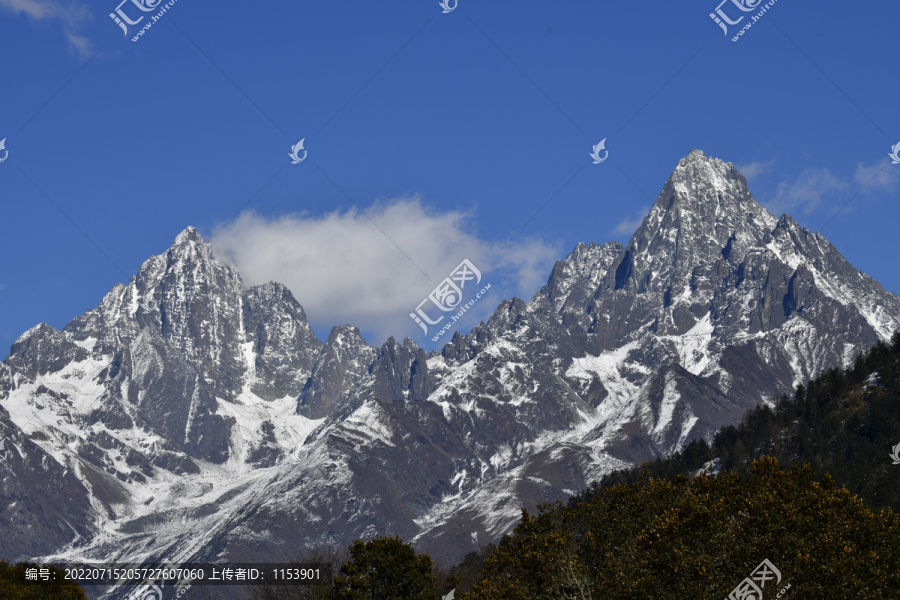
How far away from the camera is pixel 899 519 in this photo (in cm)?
8212

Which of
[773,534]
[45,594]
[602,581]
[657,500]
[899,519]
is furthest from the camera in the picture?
[45,594]

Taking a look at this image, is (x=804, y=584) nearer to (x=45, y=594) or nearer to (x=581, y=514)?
(x=581, y=514)

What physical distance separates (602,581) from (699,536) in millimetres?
11352

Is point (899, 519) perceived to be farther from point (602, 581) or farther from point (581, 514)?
point (581, 514)

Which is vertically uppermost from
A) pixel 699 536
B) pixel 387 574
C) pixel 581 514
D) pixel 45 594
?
pixel 45 594

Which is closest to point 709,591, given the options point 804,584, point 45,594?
point 804,584

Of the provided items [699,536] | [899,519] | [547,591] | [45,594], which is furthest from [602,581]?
[45,594]

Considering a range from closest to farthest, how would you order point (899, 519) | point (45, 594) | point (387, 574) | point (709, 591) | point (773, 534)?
point (709, 591)
point (773, 534)
point (899, 519)
point (387, 574)
point (45, 594)

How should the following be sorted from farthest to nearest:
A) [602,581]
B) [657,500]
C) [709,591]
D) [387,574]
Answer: [387,574]
[657,500]
[602,581]
[709,591]

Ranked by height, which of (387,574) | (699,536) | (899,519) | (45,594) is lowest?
(899,519)

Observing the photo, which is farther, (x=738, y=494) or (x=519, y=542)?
(x=519, y=542)

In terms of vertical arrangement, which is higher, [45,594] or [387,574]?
[45,594]

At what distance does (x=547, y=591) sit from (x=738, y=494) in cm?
1809

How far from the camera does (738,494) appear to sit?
88500mm
